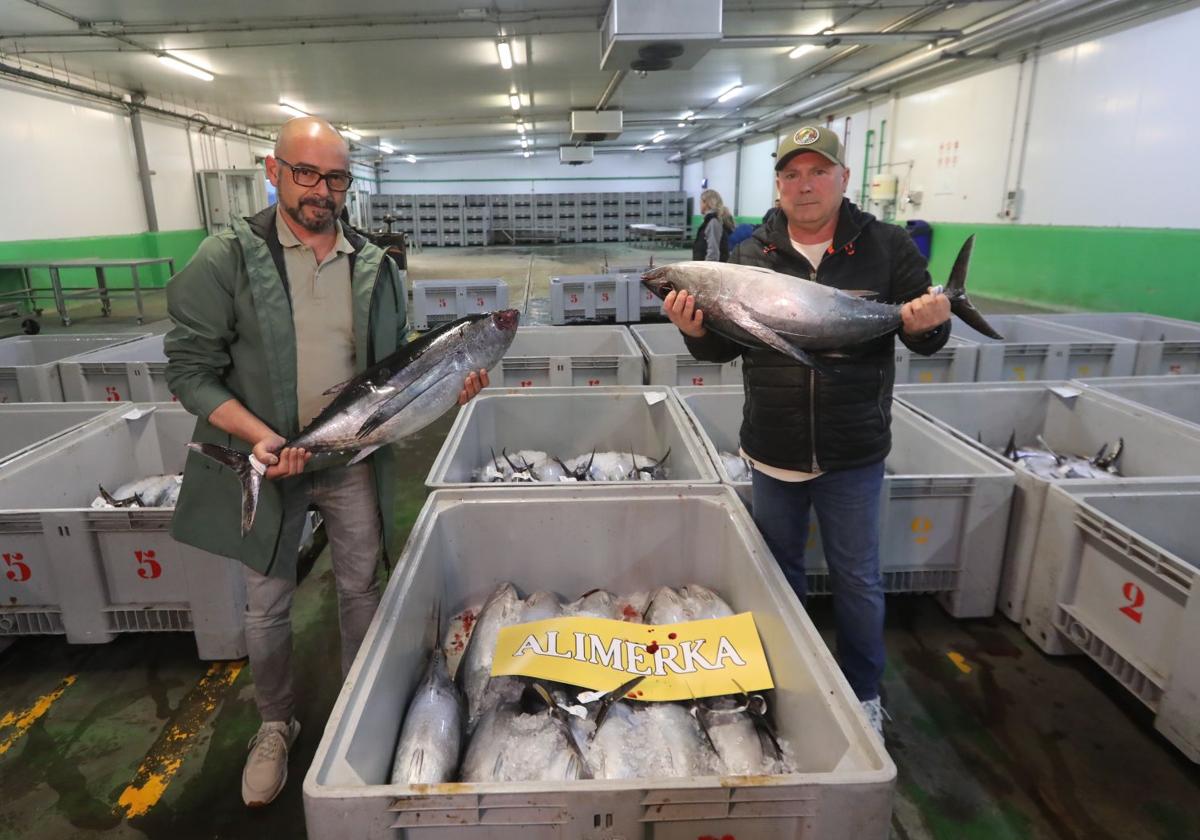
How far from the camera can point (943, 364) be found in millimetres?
4246

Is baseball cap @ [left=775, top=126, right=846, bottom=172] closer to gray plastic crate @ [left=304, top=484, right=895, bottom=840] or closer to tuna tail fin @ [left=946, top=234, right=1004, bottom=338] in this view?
tuna tail fin @ [left=946, top=234, right=1004, bottom=338]

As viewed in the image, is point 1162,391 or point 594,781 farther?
point 1162,391

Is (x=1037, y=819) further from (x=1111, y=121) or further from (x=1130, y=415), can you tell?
(x=1111, y=121)

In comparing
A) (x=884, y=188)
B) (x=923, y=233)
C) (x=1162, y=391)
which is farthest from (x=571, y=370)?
(x=884, y=188)

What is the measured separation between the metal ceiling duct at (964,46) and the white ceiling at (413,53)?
11.1 inches

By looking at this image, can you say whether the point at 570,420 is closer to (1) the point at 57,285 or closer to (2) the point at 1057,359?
(2) the point at 1057,359

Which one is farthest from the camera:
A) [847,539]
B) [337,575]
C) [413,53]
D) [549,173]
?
[549,173]

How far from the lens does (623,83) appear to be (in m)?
12.1

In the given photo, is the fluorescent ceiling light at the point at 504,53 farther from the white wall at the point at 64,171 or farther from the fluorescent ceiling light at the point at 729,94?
the white wall at the point at 64,171

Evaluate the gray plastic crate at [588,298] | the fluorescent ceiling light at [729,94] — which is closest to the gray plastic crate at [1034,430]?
the gray plastic crate at [588,298]

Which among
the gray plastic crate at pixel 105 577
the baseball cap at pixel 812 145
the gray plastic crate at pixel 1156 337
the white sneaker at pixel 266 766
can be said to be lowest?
the white sneaker at pixel 266 766

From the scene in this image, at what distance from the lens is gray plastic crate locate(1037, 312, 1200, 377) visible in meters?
4.12

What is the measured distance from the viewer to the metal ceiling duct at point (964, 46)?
6352mm

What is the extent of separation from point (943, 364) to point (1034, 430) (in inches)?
34.6
